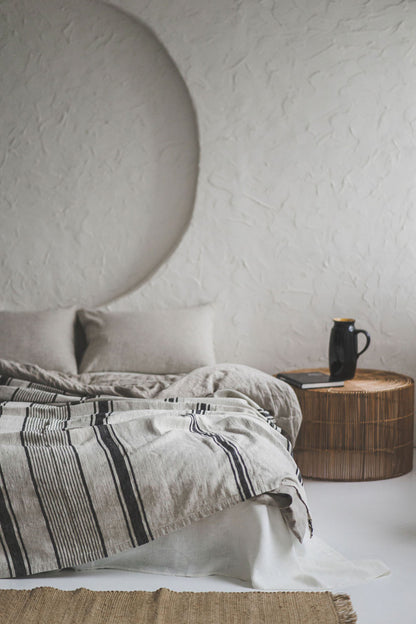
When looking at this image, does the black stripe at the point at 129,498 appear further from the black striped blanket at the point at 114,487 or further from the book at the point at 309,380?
the book at the point at 309,380

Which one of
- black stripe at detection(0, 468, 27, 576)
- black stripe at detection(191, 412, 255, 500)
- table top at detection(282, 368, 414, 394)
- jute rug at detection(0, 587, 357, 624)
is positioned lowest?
jute rug at detection(0, 587, 357, 624)

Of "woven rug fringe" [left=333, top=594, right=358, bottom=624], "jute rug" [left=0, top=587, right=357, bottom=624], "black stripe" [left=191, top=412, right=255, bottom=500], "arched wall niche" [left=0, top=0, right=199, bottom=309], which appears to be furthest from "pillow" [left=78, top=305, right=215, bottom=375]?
"woven rug fringe" [left=333, top=594, right=358, bottom=624]

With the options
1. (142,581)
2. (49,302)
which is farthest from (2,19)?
(142,581)

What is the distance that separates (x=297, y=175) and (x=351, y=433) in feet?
4.46

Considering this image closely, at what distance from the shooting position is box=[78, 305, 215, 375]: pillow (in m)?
3.41

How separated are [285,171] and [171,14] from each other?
38.6 inches

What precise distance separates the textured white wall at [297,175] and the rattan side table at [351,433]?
569mm

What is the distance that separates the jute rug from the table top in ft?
4.12

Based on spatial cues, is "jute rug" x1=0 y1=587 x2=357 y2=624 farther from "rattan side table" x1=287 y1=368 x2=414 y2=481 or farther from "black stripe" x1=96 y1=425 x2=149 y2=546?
"rattan side table" x1=287 y1=368 x2=414 y2=481

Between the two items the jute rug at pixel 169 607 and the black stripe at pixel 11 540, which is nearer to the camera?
the jute rug at pixel 169 607

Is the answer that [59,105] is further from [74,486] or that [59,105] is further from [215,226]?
[74,486]

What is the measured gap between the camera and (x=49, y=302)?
3.88 metres

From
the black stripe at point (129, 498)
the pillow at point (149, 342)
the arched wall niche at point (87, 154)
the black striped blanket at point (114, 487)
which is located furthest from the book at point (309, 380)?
the black stripe at point (129, 498)

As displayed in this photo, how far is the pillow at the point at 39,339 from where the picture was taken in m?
3.42
